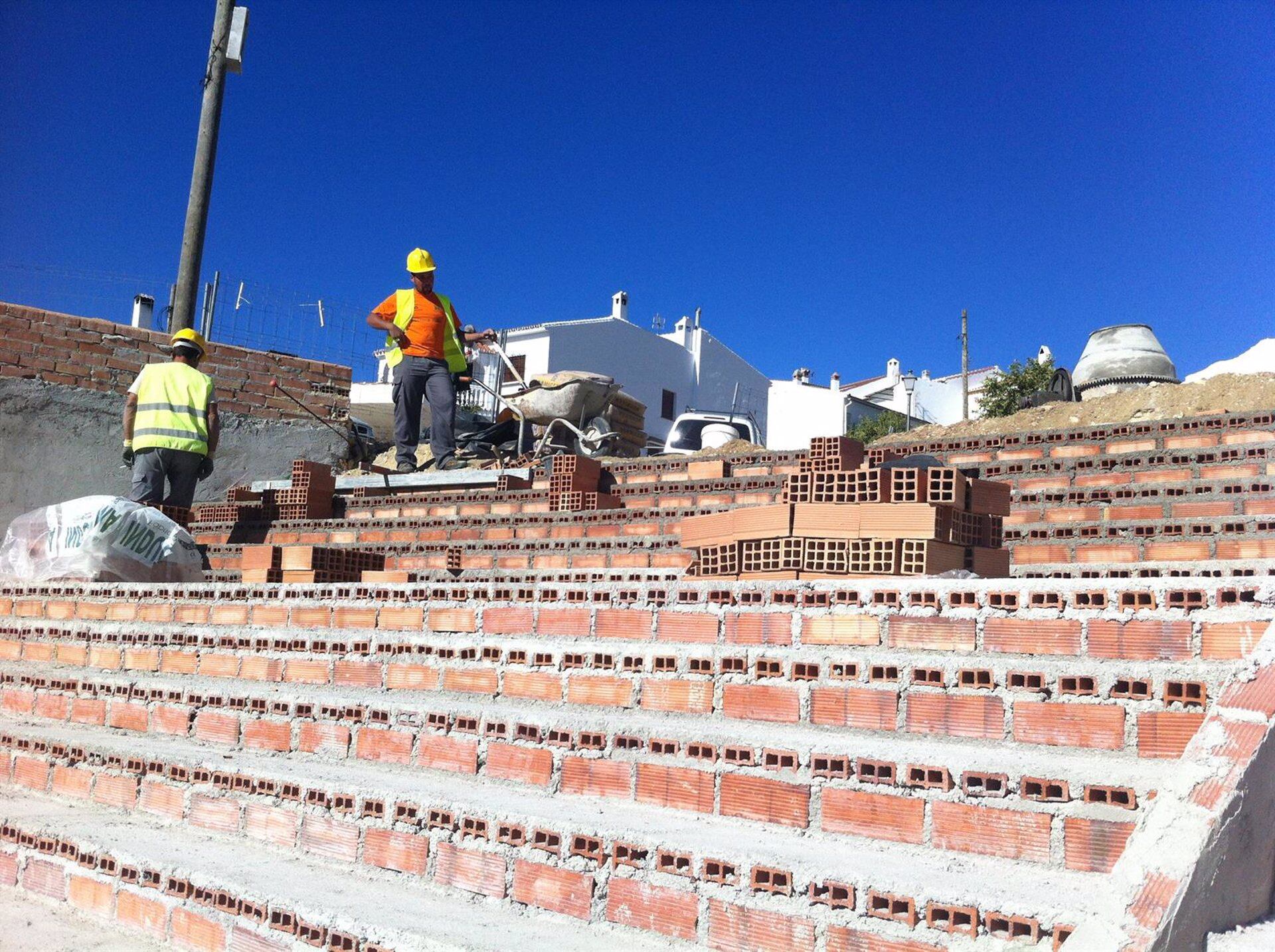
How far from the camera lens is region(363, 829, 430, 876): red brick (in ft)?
10.1

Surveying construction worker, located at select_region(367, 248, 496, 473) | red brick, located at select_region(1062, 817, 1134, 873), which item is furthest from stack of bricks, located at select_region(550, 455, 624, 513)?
red brick, located at select_region(1062, 817, 1134, 873)

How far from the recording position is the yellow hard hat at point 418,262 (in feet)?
29.3

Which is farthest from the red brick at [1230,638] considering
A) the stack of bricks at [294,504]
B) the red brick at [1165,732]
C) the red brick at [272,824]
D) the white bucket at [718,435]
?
the white bucket at [718,435]

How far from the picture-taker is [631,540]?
580 centimetres

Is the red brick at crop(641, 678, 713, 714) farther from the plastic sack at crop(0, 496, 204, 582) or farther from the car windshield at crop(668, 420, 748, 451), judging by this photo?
the car windshield at crop(668, 420, 748, 451)

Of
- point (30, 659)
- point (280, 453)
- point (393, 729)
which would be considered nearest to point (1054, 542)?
point (393, 729)

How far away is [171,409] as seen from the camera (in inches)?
291

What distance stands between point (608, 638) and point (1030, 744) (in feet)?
4.89

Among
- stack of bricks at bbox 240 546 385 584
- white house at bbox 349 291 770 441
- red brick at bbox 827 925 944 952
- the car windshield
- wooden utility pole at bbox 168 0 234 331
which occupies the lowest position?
red brick at bbox 827 925 944 952

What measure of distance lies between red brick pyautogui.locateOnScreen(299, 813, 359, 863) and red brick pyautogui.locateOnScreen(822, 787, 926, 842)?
1485 millimetres

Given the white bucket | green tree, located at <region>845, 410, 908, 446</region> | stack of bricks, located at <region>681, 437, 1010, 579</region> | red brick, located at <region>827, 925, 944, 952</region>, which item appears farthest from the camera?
green tree, located at <region>845, 410, 908, 446</region>

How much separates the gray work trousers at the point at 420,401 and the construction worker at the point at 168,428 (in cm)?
157

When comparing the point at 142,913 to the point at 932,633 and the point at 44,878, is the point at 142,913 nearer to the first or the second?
the point at 44,878

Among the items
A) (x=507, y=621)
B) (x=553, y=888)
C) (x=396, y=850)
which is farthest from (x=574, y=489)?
(x=553, y=888)
